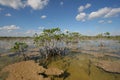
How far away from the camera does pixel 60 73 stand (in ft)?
54.4

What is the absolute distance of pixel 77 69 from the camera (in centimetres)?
1988

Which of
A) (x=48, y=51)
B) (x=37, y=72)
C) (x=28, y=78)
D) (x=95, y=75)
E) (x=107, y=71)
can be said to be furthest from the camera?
(x=48, y=51)

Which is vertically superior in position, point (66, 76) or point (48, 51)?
point (48, 51)

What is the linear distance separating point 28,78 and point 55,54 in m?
15.8

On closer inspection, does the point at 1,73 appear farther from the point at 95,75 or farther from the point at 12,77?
the point at 95,75

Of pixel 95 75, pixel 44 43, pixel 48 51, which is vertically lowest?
pixel 95 75

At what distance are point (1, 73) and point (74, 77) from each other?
9959 mm

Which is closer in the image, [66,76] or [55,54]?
[66,76]

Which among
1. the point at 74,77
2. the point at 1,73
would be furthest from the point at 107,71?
the point at 1,73

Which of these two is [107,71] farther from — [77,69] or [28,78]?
[28,78]

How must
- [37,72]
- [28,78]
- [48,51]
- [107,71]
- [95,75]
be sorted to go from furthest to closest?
[48,51] < [107,71] < [95,75] < [37,72] < [28,78]

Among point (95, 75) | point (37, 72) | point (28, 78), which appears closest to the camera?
point (28, 78)

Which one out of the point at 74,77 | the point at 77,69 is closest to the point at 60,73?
the point at 74,77

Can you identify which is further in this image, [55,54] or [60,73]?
[55,54]
